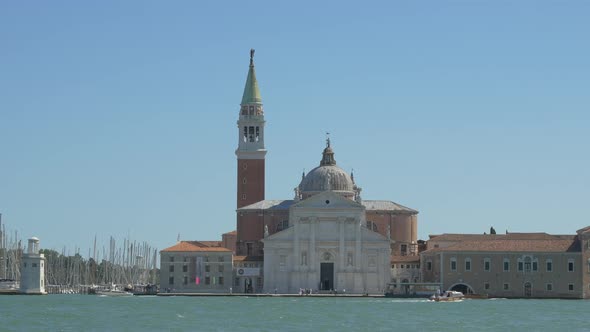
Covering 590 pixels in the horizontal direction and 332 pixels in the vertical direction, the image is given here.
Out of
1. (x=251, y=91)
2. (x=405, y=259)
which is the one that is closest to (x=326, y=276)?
(x=405, y=259)

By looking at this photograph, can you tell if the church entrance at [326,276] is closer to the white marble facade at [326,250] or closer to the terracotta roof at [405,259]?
the white marble facade at [326,250]

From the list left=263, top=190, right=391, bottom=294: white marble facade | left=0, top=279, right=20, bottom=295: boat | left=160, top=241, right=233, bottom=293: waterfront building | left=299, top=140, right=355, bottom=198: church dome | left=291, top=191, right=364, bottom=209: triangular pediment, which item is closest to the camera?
left=263, top=190, right=391, bottom=294: white marble facade

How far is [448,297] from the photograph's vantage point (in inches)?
4390

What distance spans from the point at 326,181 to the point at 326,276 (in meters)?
9.75

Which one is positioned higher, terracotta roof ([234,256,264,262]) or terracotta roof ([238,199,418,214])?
terracotta roof ([238,199,418,214])

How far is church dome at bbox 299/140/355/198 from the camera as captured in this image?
5044 inches

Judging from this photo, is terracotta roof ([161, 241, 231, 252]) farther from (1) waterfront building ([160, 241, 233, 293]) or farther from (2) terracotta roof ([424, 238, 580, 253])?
(2) terracotta roof ([424, 238, 580, 253])

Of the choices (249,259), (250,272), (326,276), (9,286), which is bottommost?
(9,286)

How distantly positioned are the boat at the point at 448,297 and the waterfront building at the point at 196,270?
18.6 metres

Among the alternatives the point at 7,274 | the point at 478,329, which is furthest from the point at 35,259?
the point at 478,329

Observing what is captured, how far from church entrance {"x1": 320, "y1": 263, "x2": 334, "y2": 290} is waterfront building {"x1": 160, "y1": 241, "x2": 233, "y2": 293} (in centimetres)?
753

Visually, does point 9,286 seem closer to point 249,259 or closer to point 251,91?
point 249,259

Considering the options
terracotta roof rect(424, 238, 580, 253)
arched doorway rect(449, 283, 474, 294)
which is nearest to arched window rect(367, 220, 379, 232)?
terracotta roof rect(424, 238, 580, 253)

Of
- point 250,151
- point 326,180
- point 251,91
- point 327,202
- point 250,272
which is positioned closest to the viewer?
point 327,202
